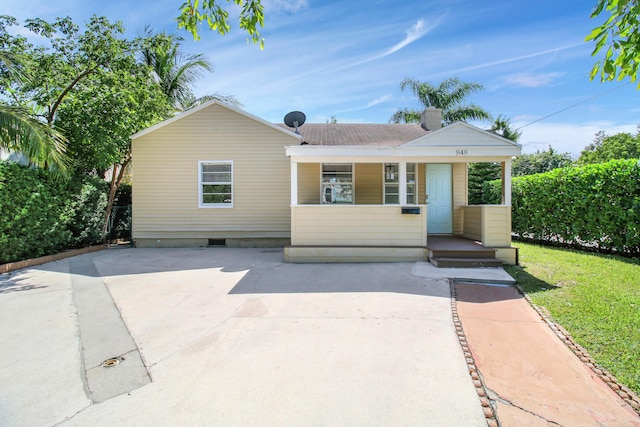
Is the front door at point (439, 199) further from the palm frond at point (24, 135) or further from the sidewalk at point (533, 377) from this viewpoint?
the palm frond at point (24, 135)

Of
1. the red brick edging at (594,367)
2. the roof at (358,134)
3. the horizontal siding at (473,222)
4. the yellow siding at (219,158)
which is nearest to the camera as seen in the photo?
the red brick edging at (594,367)

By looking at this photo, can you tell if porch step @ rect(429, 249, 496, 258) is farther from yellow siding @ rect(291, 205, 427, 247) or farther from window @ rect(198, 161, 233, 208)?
window @ rect(198, 161, 233, 208)

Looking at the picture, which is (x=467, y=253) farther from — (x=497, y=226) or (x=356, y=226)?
(x=356, y=226)

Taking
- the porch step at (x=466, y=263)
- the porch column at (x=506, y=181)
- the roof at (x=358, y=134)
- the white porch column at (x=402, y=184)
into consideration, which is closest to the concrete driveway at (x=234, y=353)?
the porch step at (x=466, y=263)

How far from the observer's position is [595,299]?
16.0 ft

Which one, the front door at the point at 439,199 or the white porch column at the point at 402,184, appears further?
the front door at the point at 439,199

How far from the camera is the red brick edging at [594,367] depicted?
2.55m

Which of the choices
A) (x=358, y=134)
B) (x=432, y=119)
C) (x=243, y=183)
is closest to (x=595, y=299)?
(x=358, y=134)

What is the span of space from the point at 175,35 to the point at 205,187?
10635mm

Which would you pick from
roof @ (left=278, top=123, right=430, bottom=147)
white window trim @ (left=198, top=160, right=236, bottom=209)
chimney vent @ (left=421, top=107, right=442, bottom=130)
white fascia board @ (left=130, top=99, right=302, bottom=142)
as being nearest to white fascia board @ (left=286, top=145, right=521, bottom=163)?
roof @ (left=278, top=123, right=430, bottom=147)

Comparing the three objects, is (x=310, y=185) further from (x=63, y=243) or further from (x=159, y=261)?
(x=63, y=243)

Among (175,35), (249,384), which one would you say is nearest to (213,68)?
(175,35)

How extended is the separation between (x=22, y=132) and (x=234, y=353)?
297 inches

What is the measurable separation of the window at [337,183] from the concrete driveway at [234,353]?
4.54 m
